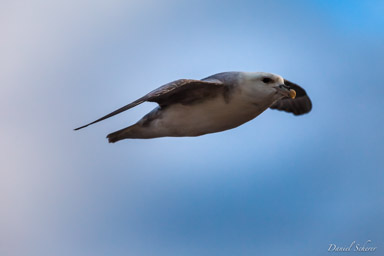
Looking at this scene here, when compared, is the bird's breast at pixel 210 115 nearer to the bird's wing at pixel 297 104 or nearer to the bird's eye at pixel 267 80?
the bird's eye at pixel 267 80

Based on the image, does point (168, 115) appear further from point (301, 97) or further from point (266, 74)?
point (301, 97)

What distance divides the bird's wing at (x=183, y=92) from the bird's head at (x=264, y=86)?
0.37m

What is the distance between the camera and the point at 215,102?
8305 millimetres

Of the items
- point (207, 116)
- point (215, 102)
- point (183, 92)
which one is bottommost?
point (207, 116)

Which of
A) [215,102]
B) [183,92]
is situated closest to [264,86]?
[215,102]

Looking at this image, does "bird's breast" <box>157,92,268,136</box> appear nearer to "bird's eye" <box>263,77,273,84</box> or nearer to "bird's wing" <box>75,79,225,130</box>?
"bird's wing" <box>75,79,225,130</box>

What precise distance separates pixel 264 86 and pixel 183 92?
110 centimetres

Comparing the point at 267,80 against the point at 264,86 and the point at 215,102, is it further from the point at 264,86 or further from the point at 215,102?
the point at 215,102

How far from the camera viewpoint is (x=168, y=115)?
28.0 feet

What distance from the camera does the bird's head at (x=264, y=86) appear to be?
8.29 metres

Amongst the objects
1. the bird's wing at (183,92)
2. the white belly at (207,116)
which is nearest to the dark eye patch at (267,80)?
the white belly at (207,116)

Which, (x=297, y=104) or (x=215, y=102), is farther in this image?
(x=297, y=104)

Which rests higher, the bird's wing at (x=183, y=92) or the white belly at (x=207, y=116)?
the bird's wing at (x=183, y=92)

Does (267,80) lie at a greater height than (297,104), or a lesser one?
greater
